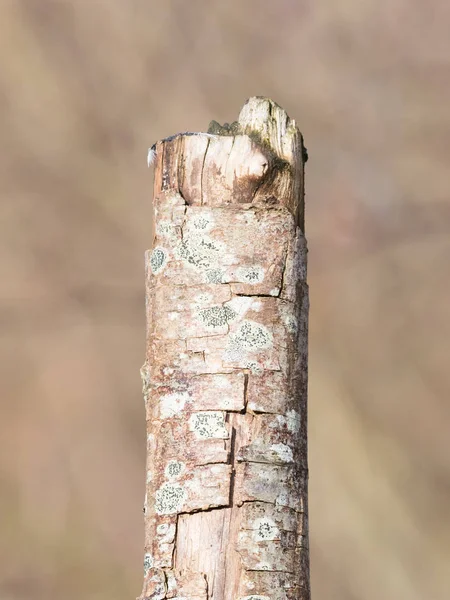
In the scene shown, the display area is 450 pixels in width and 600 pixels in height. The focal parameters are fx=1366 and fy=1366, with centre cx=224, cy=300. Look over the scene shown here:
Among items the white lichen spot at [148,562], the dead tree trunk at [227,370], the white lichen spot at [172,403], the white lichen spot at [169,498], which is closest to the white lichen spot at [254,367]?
the dead tree trunk at [227,370]

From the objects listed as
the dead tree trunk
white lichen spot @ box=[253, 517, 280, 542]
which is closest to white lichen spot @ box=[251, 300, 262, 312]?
the dead tree trunk

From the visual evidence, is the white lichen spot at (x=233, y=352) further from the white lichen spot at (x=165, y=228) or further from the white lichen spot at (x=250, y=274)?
the white lichen spot at (x=165, y=228)

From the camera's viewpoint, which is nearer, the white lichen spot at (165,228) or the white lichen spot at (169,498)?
the white lichen spot at (169,498)

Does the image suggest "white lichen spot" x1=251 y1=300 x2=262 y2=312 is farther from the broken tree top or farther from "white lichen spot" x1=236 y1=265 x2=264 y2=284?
the broken tree top

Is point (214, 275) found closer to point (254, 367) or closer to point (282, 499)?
point (254, 367)

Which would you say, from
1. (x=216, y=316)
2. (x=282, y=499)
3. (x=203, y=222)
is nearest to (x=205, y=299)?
(x=216, y=316)
